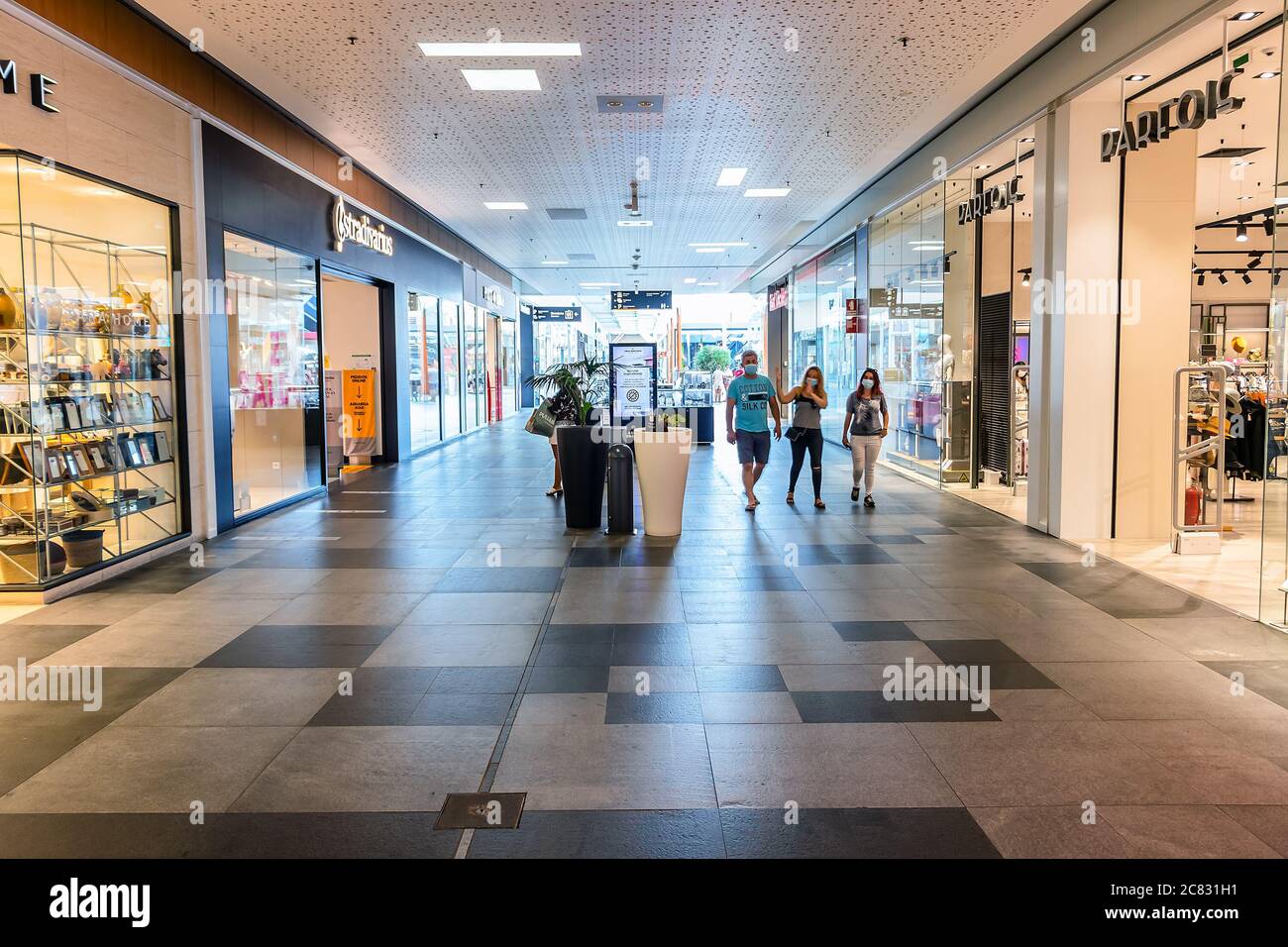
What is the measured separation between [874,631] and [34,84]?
596cm

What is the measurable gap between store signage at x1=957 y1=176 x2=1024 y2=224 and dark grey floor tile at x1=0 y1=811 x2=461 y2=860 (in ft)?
28.4

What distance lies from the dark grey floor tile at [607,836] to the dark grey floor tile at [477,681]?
1.31 m

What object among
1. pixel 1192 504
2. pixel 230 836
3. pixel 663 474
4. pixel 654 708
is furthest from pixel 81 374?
pixel 1192 504

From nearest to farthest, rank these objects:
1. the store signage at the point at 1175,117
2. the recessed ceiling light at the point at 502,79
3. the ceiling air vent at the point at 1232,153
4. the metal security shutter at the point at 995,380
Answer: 1. the store signage at the point at 1175,117
2. the recessed ceiling light at the point at 502,79
3. the ceiling air vent at the point at 1232,153
4. the metal security shutter at the point at 995,380

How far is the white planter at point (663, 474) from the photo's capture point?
8.17m

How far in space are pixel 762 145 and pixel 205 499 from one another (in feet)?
23.1

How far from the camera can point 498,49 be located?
7.43m

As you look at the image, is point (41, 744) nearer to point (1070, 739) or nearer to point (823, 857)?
point (823, 857)

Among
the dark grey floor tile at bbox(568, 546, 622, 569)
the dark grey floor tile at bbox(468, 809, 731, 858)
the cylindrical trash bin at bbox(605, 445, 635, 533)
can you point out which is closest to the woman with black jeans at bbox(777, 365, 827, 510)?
the cylindrical trash bin at bbox(605, 445, 635, 533)

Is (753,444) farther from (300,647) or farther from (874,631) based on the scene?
(300,647)

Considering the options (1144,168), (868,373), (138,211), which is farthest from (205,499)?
(1144,168)

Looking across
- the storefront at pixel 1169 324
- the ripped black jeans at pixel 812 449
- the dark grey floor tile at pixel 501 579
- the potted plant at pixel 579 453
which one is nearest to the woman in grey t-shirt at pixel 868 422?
the ripped black jeans at pixel 812 449

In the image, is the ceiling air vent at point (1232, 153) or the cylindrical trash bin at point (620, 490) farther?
the ceiling air vent at point (1232, 153)

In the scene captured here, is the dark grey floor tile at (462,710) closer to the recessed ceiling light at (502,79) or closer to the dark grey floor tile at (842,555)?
the dark grey floor tile at (842,555)
